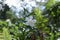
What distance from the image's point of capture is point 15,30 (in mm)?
1074

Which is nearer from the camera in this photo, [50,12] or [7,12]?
[50,12]

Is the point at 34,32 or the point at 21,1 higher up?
the point at 21,1

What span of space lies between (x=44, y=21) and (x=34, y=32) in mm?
100

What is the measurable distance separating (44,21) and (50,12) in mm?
85

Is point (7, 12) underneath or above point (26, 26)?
above

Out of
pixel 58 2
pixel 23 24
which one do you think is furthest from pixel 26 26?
pixel 58 2

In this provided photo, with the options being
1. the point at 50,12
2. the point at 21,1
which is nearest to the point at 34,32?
the point at 50,12

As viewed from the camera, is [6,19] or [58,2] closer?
[58,2]

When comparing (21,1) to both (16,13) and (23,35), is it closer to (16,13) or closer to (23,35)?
(16,13)

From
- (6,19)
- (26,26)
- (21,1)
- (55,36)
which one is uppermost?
(21,1)

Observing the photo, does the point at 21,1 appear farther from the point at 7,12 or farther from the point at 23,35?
the point at 23,35

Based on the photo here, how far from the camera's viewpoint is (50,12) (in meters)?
1.09

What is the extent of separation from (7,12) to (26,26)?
0.58ft

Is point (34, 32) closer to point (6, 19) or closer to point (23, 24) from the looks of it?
point (23, 24)
